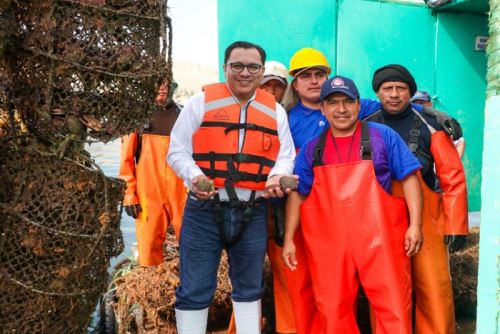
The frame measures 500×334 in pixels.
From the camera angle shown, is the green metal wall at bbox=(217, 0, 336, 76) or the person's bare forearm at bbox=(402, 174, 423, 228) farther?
the green metal wall at bbox=(217, 0, 336, 76)

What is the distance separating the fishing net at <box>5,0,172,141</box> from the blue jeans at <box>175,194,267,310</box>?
0.92 metres

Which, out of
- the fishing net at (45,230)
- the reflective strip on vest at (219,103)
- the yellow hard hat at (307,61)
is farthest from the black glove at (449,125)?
the fishing net at (45,230)

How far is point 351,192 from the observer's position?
2959 mm

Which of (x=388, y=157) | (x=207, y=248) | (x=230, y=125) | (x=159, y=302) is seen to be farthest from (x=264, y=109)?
(x=159, y=302)

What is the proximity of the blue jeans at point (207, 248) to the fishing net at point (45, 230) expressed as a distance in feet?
2.64

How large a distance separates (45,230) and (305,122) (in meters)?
2.07

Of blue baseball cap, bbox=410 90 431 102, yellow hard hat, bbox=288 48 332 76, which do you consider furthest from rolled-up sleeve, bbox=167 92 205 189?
blue baseball cap, bbox=410 90 431 102

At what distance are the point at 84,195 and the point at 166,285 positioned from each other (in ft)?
6.63

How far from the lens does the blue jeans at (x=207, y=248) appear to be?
9.83ft

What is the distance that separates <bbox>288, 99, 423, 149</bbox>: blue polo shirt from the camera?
11.8ft

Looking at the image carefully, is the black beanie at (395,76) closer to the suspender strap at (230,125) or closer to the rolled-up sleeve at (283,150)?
the rolled-up sleeve at (283,150)

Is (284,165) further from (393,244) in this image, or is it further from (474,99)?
(474,99)

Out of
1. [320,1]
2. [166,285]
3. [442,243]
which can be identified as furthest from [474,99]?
[166,285]

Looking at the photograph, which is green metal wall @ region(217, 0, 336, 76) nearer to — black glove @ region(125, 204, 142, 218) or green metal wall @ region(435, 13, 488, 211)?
green metal wall @ region(435, 13, 488, 211)
